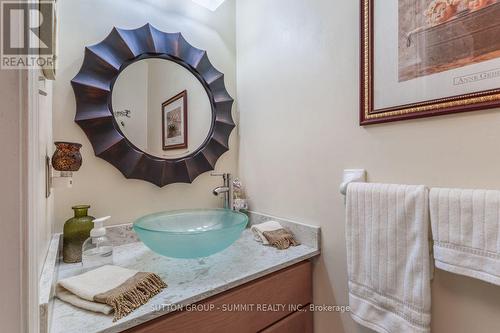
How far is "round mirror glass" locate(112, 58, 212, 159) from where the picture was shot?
1084 mm

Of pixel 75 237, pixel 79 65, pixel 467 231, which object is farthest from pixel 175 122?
pixel 467 231

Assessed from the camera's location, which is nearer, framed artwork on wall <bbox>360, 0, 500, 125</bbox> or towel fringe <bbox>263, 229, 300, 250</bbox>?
framed artwork on wall <bbox>360, 0, 500, 125</bbox>

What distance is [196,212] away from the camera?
1208 millimetres

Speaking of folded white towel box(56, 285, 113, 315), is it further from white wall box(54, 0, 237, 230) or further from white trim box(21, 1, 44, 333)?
white wall box(54, 0, 237, 230)

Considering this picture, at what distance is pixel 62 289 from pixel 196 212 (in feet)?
1.98

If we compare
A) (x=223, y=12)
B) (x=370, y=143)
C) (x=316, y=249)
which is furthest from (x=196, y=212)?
(x=223, y=12)

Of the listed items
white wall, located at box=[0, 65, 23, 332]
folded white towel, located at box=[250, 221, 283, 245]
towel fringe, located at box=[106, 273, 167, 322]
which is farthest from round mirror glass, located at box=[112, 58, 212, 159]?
white wall, located at box=[0, 65, 23, 332]

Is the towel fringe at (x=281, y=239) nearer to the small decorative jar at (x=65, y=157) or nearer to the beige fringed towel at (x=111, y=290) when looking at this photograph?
the beige fringed towel at (x=111, y=290)

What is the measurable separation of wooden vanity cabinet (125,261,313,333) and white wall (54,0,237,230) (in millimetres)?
587

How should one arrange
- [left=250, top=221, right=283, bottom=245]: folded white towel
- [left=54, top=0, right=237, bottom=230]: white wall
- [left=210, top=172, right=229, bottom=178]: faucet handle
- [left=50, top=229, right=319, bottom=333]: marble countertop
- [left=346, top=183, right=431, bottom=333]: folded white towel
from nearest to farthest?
1. [left=50, top=229, right=319, bottom=333]: marble countertop
2. [left=346, top=183, right=431, bottom=333]: folded white towel
3. [left=54, top=0, right=237, bottom=230]: white wall
4. [left=250, top=221, right=283, bottom=245]: folded white towel
5. [left=210, top=172, right=229, bottom=178]: faucet handle

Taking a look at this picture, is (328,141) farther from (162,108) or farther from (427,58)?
(162,108)

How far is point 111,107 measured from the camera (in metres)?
1.03

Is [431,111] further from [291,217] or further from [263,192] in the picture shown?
[263,192]

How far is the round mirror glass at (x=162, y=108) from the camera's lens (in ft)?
3.56
